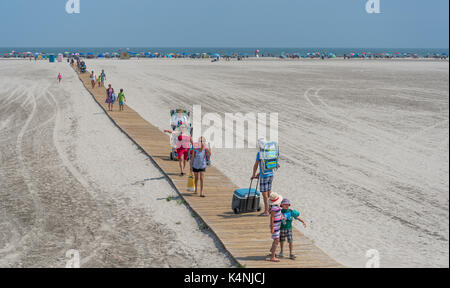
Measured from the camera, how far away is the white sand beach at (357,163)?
963cm

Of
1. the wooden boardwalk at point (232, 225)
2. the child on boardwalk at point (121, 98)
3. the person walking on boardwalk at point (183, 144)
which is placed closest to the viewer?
the wooden boardwalk at point (232, 225)

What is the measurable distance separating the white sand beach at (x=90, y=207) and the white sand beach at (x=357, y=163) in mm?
600

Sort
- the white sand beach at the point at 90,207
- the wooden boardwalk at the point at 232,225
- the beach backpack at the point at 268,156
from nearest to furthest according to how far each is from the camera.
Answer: the wooden boardwalk at the point at 232,225
the white sand beach at the point at 90,207
the beach backpack at the point at 268,156

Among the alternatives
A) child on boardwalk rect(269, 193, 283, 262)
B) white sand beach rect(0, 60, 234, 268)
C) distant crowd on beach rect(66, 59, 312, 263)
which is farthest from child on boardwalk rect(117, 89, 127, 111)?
child on boardwalk rect(269, 193, 283, 262)

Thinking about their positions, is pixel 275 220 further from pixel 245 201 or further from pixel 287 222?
pixel 245 201

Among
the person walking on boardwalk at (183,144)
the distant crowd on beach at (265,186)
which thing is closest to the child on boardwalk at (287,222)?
the distant crowd on beach at (265,186)

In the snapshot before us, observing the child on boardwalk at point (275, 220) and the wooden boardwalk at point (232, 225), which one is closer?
the child on boardwalk at point (275, 220)

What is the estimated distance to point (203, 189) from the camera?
12.0 m

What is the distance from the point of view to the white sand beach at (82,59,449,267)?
9633 mm

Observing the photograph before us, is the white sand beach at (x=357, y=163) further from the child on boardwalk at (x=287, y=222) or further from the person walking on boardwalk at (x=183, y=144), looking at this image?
the person walking on boardwalk at (x=183, y=144)

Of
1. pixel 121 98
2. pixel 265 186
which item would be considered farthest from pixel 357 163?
pixel 121 98

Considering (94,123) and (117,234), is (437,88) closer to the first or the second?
(94,123)

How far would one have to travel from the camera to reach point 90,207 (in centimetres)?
1102
